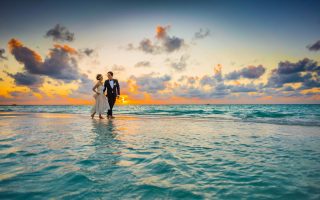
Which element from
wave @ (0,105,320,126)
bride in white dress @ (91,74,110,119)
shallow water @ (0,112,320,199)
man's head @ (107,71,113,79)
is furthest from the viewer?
wave @ (0,105,320,126)

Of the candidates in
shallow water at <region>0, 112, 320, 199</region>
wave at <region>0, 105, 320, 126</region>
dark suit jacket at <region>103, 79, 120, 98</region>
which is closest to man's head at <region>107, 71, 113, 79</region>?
dark suit jacket at <region>103, 79, 120, 98</region>

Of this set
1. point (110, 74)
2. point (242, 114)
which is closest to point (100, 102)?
point (110, 74)

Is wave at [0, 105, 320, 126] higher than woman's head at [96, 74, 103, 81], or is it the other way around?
woman's head at [96, 74, 103, 81]

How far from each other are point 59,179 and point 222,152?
9.19 ft

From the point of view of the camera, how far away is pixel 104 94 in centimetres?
1326

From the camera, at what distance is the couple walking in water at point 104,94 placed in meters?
12.9

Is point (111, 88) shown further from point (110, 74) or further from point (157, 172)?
point (157, 172)

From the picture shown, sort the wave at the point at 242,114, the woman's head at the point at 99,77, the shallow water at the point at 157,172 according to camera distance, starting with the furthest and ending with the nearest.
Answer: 1. the wave at the point at 242,114
2. the woman's head at the point at 99,77
3. the shallow water at the point at 157,172

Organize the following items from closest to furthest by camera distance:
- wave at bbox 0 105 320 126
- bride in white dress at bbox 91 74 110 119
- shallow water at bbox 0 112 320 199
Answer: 1. shallow water at bbox 0 112 320 199
2. bride in white dress at bbox 91 74 110 119
3. wave at bbox 0 105 320 126

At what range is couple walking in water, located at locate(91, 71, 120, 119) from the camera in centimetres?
1295

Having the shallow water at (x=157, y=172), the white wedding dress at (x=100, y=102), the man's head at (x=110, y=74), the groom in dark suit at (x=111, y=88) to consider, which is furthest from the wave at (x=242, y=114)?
the shallow water at (x=157, y=172)

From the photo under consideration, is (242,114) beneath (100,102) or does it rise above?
beneath

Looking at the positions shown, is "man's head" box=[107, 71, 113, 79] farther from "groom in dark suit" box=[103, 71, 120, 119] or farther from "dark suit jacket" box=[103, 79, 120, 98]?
"dark suit jacket" box=[103, 79, 120, 98]

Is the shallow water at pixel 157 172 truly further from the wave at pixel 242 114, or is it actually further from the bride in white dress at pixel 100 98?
the wave at pixel 242 114
